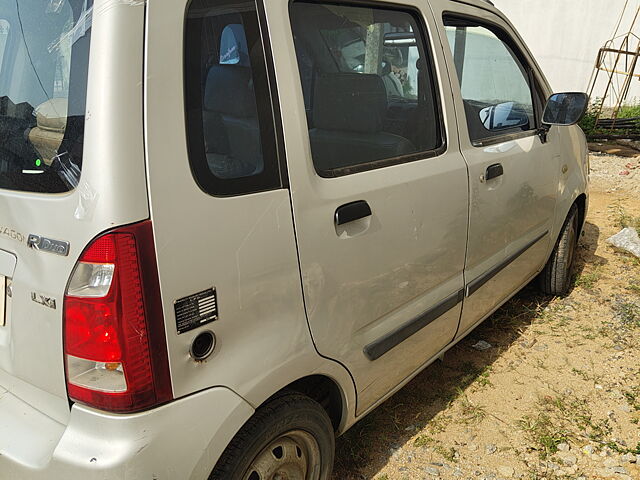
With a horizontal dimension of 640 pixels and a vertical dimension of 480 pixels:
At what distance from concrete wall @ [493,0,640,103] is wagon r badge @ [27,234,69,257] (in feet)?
36.5

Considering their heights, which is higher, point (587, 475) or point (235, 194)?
point (235, 194)

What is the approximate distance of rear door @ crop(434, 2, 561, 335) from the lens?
95.8 inches

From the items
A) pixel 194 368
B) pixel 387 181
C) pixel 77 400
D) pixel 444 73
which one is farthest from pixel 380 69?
pixel 77 400

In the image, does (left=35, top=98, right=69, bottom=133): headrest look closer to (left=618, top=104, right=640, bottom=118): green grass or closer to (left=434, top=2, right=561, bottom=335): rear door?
(left=434, top=2, right=561, bottom=335): rear door

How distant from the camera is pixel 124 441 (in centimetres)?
125

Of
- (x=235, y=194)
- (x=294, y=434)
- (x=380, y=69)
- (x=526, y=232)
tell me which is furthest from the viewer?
(x=526, y=232)

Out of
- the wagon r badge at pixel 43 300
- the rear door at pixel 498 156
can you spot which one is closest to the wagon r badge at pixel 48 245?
the wagon r badge at pixel 43 300

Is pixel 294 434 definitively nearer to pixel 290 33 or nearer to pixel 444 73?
pixel 290 33

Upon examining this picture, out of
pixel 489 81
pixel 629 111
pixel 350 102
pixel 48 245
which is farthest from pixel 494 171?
pixel 629 111

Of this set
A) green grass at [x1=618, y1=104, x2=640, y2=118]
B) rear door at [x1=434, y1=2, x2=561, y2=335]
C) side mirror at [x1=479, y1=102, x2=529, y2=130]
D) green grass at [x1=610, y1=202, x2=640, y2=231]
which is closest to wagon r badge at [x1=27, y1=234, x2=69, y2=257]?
rear door at [x1=434, y1=2, x2=561, y2=335]

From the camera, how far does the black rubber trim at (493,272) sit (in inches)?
98.9

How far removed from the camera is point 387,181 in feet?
6.25

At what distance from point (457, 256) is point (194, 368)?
1.36 m

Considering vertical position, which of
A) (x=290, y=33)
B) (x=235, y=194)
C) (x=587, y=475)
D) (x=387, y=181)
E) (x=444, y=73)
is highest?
(x=290, y=33)
